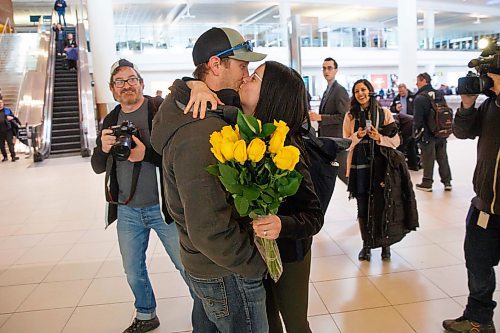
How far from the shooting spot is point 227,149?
1097 millimetres

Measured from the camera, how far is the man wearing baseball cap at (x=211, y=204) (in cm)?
122

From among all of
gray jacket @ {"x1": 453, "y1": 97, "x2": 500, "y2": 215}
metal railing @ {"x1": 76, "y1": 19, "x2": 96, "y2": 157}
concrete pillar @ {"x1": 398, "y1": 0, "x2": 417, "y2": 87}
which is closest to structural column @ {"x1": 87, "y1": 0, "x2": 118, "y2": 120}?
metal railing @ {"x1": 76, "y1": 19, "x2": 96, "y2": 157}

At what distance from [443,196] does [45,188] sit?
19.9ft

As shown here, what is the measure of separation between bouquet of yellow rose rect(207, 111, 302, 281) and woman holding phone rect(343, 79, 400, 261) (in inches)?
91.2

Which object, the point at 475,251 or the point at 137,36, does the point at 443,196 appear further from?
the point at 137,36

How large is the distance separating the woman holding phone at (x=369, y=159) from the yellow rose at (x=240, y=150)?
245cm

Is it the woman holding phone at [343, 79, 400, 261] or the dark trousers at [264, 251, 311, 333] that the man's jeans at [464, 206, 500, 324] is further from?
the dark trousers at [264, 251, 311, 333]

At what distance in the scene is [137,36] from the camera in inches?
702

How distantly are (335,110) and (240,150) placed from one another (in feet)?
12.1

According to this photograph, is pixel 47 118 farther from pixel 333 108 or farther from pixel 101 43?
pixel 333 108

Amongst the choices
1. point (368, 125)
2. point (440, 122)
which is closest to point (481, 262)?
point (368, 125)

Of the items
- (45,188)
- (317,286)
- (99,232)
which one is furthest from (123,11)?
(317,286)

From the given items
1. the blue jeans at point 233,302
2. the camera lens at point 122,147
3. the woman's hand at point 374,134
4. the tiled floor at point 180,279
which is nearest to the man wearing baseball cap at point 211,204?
the blue jeans at point 233,302

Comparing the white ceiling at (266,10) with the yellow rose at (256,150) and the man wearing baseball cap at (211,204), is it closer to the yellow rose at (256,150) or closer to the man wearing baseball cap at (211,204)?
the man wearing baseball cap at (211,204)
